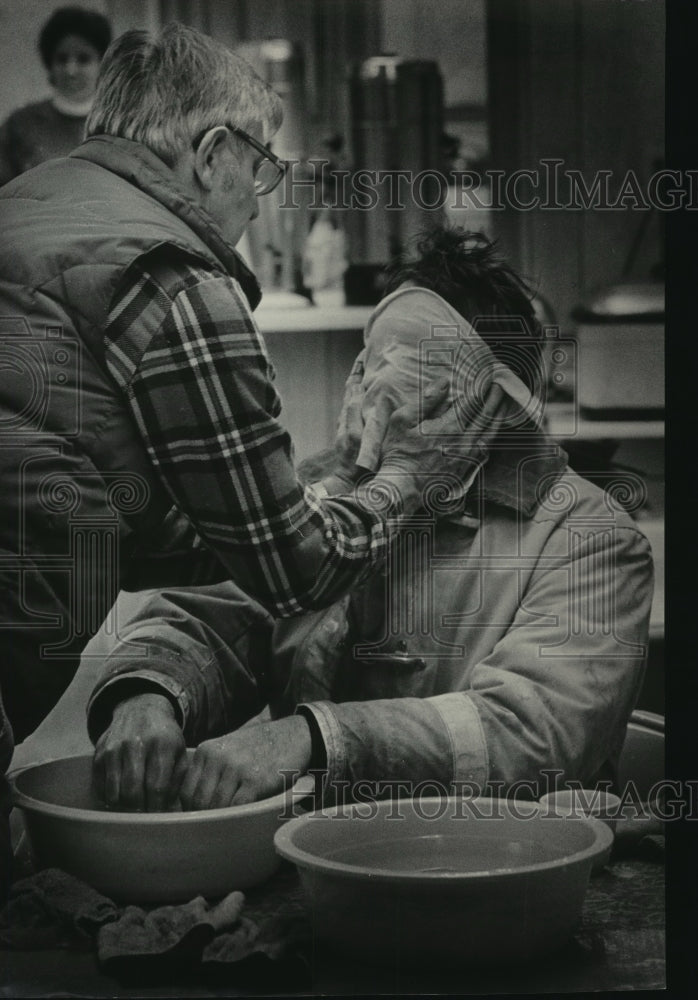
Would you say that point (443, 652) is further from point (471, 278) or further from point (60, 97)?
point (60, 97)

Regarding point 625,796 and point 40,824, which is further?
point 625,796

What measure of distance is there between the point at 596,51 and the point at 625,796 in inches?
51.5

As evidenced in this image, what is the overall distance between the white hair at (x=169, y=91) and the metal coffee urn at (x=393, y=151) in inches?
7.5

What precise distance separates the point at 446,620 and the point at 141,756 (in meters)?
0.56

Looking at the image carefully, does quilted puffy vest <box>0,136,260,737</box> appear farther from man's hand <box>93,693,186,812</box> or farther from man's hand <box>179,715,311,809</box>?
man's hand <box>179,715,311,809</box>

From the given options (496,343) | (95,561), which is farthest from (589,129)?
(95,561)

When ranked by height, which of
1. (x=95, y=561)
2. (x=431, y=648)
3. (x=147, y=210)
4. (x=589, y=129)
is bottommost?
(x=431, y=648)

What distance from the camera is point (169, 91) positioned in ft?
7.24

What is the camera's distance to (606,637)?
2.33 metres

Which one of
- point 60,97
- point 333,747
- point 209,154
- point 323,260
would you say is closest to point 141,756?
point 333,747

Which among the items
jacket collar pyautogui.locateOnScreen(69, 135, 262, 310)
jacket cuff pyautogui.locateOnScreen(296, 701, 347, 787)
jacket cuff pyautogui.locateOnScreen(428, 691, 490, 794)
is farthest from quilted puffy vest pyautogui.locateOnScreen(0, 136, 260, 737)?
jacket cuff pyautogui.locateOnScreen(428, 691, 490, 794)

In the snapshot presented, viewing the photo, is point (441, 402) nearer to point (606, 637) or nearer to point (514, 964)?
point (606, 637)

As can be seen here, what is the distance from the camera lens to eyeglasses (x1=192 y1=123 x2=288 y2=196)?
2258mm

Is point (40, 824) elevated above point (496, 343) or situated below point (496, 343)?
below
